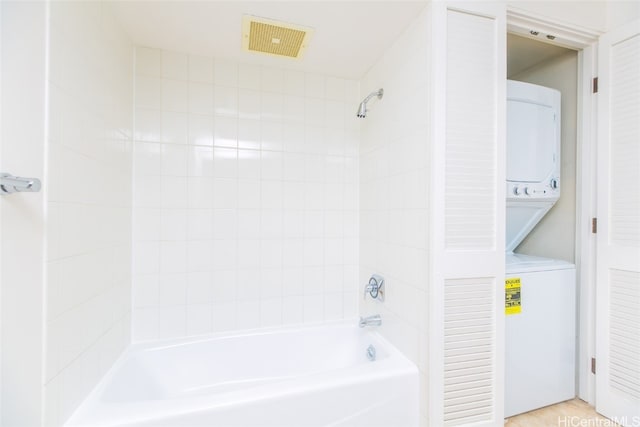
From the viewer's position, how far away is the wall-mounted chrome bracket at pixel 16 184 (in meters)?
0.77

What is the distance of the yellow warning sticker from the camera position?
162cm

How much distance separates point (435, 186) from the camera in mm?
1316

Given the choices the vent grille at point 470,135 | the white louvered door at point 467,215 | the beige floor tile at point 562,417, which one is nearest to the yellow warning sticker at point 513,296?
the white louvered door at point 467,215

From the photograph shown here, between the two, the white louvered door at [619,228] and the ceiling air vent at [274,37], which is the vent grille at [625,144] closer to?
the white louvered door at [619,228]

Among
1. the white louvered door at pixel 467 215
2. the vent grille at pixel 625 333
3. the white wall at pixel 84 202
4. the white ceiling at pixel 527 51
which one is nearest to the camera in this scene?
the white wall at pixel 84 202

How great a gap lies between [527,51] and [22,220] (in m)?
2.90

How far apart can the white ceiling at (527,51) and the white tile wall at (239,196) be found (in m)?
1.11

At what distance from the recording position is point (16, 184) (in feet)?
2.58

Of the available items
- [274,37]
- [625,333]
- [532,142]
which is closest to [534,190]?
[532,142]

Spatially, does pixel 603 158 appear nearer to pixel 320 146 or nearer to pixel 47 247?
pixel 320 146

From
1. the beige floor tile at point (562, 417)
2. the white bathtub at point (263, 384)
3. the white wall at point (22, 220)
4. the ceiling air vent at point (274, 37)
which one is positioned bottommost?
the beige floor tile at point (562, 417)

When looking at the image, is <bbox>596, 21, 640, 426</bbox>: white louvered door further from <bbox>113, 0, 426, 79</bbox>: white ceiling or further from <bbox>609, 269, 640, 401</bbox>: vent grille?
<bbox>113, 0, 426, 79</bbox>: white ceiling

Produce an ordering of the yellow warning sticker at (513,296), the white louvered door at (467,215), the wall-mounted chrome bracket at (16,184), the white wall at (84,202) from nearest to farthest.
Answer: the wall-mounted chrome bracket at (16,184) → the white wall at (84,202) → the white louvered door at (467,215) → the yellow warning sticker at (513,296)

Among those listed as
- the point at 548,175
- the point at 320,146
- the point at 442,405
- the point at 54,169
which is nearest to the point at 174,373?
the point at 54,169
